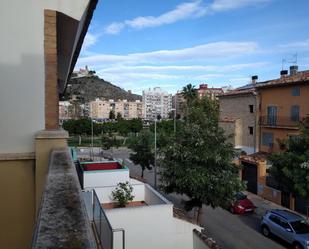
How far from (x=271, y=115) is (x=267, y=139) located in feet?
7.30

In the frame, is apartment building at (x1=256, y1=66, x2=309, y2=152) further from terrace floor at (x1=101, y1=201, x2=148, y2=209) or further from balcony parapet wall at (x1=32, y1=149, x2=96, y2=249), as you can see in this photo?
balcony parapet wall at (x1=32, y1=149, x2=96, y2=249)

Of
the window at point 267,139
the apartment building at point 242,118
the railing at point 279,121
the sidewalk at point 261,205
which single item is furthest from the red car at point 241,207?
the apartment building at point 242,118

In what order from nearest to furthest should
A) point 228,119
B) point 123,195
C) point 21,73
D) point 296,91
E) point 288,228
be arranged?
point 21,73
point 123,195
point 288,228
point 296,91
point 228,119

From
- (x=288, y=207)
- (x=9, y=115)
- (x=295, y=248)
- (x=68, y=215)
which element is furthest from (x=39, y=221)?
(x=288, y=207)

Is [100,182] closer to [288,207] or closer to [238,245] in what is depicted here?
[238,245]

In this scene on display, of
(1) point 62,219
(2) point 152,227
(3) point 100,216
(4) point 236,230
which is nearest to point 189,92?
(4) point 236,230

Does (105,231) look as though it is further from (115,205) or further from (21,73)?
(115,205)

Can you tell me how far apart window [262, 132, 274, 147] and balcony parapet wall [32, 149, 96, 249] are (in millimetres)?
30182

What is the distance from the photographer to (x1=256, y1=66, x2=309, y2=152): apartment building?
27.9 metres

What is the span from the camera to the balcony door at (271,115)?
30.9 m

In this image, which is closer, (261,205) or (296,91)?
(261,205)

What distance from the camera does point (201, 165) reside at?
53.4 ft

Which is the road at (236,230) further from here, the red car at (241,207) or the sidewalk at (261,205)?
the red car at (241,207)

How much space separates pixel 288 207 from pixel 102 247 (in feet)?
56.5
